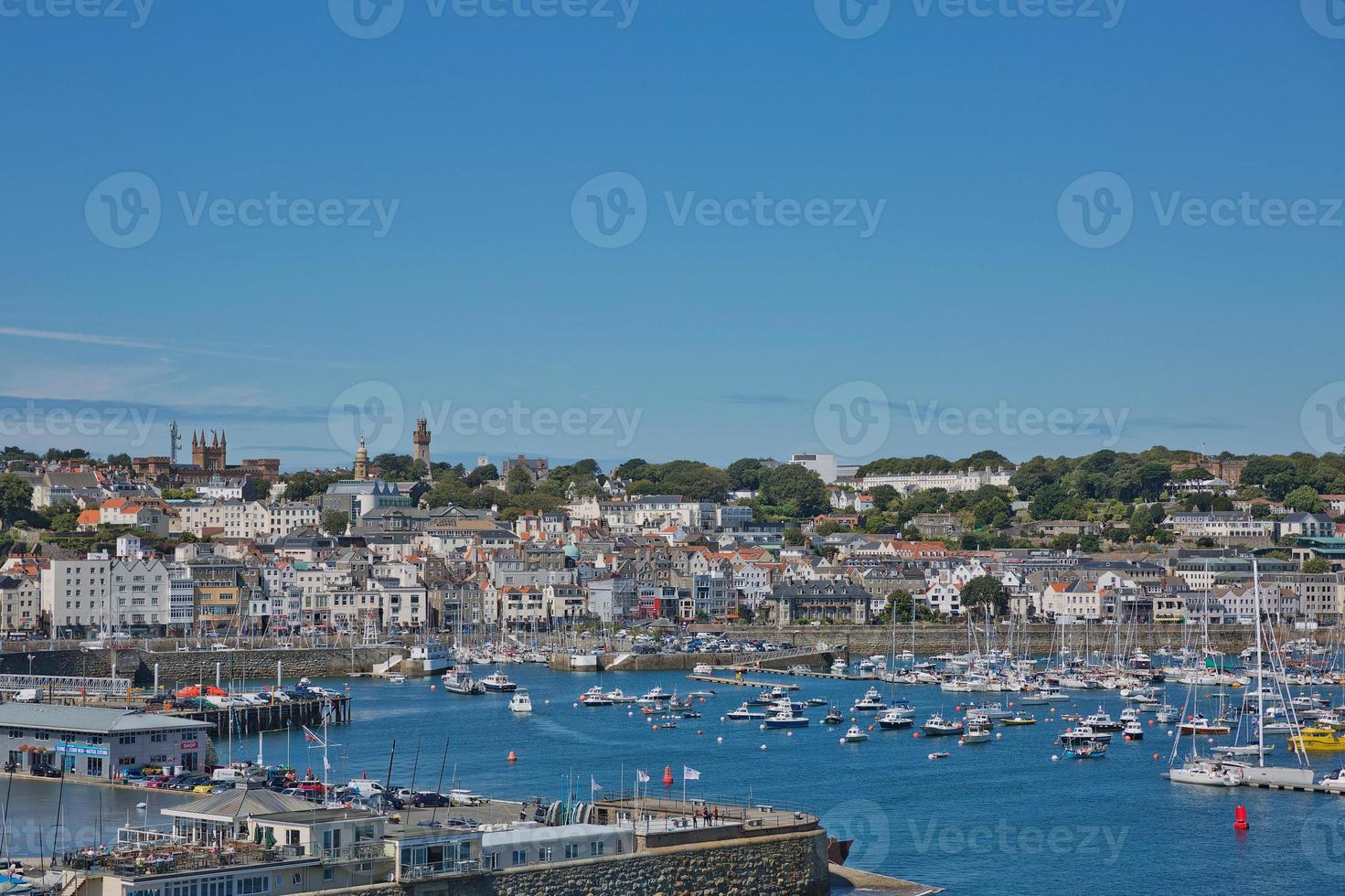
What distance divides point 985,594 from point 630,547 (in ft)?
56.4

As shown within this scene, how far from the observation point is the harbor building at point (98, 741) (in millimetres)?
27312

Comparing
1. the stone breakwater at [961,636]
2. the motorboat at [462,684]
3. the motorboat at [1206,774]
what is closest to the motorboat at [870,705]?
the motorboat at [462,684]

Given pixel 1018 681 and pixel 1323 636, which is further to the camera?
pixel 1323 636

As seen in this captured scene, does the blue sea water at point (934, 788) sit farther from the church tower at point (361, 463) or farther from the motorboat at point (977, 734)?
the church tower at point (361, 463)

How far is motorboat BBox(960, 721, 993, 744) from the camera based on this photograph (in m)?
38.7

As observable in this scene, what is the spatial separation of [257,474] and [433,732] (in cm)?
8191

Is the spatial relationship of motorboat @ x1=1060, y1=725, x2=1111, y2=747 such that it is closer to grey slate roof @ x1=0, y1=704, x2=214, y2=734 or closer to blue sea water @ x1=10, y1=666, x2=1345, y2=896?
blue sea water @ x1=10, y1=666, x2=1345, y2=896

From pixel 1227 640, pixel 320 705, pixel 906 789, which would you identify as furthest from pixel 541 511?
pixel 906 789

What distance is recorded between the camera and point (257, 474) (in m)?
118

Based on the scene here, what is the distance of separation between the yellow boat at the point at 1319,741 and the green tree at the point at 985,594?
3614 centimetres

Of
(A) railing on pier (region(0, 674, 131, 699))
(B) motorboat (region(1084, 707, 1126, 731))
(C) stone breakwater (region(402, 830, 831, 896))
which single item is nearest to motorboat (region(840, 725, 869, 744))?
(B) motorboat (region(1084, 707, 1126, 731))

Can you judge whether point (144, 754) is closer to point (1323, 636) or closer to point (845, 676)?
point (845, 676)

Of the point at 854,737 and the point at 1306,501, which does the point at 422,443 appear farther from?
the point at 854,737

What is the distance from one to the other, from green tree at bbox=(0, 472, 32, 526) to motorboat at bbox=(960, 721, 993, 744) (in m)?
56.2
